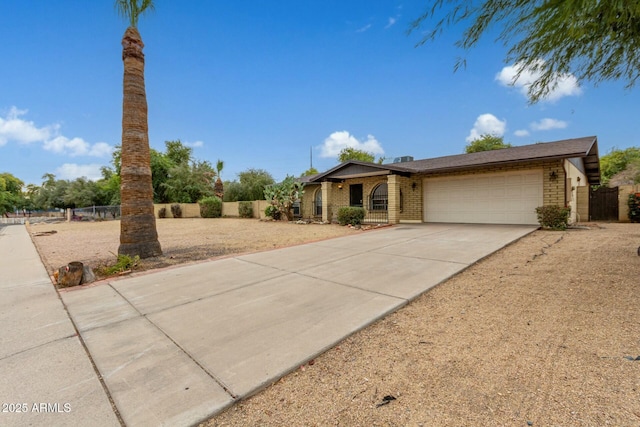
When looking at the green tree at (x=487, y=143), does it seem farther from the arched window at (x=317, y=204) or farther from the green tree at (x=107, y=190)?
the green tree at (x=107, y=190)

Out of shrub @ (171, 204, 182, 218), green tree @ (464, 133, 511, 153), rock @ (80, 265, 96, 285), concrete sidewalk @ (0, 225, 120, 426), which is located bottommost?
concrete sidewalk @ (0, 225, 120, 426)

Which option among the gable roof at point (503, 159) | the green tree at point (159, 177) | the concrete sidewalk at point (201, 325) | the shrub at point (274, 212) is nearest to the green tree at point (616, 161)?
the gable roof at point (503, 159)

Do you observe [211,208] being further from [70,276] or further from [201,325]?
[201,325]

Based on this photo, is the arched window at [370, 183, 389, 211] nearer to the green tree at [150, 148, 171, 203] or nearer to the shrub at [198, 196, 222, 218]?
the shrub at [198, 196, 222, 218]

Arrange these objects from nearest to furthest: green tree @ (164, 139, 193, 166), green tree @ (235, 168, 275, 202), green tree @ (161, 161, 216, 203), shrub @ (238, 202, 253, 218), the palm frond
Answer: the palm frond < shrub @ (238, 202, 253, 218) < green tree @ (235, 168, 275, 202) < green tree @ (161, 161, 216, 203) < green tree @ (164, 139, 193, 166)

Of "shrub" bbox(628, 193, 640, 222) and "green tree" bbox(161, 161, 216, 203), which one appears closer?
"shrub" bbox(628, 193, 640, 222)

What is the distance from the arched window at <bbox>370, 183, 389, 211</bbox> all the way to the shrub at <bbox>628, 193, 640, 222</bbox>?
10513mm

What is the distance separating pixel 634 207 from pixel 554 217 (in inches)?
243

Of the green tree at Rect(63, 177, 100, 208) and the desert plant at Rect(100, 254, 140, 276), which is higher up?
the green tree at Rect(63, 177, 100, 208)

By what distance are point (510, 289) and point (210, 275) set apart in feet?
15.7

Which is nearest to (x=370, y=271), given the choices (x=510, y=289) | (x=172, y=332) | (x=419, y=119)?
(x=510, y=289)

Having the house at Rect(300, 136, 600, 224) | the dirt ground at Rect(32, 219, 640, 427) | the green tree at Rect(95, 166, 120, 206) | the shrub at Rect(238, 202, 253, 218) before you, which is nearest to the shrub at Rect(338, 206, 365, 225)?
the house at Rect(300, 136, 600, 224)

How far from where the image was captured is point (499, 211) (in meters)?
11.8

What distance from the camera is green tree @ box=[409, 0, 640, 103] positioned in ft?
10.9
